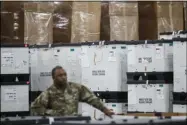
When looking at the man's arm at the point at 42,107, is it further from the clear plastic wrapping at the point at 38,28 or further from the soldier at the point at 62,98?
the clear plastic wrapping at the point at 38,28

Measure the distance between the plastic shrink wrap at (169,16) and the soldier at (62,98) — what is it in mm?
3834

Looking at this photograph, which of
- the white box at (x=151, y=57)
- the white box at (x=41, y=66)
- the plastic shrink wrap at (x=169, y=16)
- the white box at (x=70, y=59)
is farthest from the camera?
the plastic shrink wrap at (x=169, y=16)

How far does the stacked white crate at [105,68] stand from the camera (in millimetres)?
9250

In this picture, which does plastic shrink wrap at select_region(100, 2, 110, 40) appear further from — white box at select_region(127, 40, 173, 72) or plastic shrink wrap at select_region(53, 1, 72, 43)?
white box at select_region(127, 40, 173, 72)

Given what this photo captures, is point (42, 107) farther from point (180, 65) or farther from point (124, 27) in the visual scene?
point (124, 27)

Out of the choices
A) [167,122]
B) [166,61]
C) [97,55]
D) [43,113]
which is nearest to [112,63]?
[97,55]

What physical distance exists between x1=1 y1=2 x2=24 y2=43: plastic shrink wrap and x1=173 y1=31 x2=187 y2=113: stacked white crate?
3.86m

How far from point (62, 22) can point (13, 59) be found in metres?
1.99

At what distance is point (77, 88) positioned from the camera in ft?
24.0

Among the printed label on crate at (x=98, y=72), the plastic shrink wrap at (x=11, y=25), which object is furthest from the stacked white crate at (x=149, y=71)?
the plastic shrink wrap at (x=11, y=25)

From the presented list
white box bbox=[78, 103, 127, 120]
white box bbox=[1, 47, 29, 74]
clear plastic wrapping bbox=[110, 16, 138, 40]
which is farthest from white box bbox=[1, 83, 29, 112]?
clear plastic wrapping bbox=[110, 16, 138, 40]

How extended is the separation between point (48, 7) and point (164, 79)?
3.60m

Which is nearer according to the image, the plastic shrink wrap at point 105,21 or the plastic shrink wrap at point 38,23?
the plastic shrink wrap at point 38,23

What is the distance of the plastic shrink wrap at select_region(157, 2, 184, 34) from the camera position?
410 inches
